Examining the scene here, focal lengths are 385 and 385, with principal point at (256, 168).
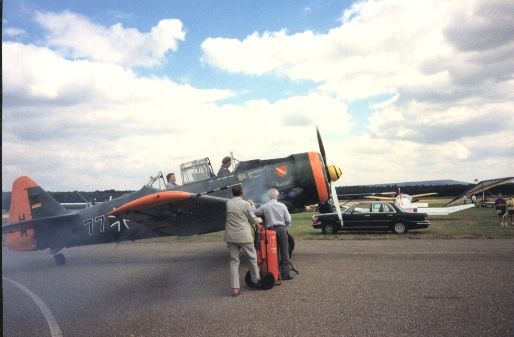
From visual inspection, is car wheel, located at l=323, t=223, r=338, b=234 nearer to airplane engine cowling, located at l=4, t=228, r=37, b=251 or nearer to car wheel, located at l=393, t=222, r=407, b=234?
car wheel, located at l=393, t=222, r=407, b=234

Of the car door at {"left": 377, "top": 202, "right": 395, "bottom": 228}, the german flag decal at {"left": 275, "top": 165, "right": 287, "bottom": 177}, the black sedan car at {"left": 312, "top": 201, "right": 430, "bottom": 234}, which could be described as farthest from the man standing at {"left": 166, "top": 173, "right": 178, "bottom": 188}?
the car door at {"left": 377, "top": 202, "right": 395, "bottom": 228}

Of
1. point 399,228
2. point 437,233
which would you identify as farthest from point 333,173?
point 437,233

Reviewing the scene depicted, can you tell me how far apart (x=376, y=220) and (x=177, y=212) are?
34.1 ft

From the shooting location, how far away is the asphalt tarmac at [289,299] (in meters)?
4.51

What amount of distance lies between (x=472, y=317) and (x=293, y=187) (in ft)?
19.4

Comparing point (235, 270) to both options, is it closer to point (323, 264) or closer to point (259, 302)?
point (259, 302)

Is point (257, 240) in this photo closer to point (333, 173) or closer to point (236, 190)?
point (236, 190)

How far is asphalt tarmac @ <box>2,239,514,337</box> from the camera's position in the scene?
4.51 m

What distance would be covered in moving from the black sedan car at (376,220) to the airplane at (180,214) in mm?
5953

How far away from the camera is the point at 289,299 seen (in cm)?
578

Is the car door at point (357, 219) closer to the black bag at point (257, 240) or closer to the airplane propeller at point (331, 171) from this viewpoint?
the airplane propeller at point (331, 171)

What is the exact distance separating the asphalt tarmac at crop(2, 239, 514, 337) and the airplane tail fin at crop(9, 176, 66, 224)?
1.78 m

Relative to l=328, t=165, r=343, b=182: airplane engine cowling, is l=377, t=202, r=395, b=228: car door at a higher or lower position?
lower

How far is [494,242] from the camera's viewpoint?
12000mm
